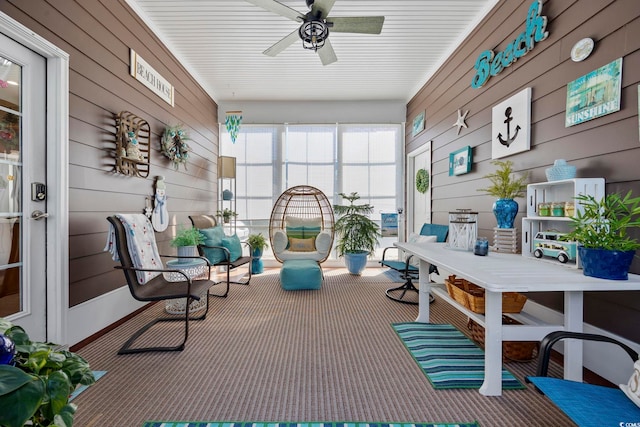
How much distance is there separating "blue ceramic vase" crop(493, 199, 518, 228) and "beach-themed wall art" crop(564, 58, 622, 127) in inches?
23.4

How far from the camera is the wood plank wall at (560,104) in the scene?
1627mm

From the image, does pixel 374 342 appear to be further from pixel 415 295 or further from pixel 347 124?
pixel 347 124

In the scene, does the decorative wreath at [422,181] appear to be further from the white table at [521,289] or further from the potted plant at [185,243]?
the potted plant at [185,243]

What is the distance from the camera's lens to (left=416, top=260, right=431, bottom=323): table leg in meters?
2.63

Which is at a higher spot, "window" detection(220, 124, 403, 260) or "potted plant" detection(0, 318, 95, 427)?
"window" detection(220, 124, 403, 260)

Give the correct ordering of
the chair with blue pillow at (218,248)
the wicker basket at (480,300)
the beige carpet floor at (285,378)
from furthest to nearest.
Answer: the chair with blue pillow at (218,248) → the wicker basket at (480,300) → the beige carpet floor at (285,378)

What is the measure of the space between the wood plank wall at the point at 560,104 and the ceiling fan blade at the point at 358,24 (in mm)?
1136

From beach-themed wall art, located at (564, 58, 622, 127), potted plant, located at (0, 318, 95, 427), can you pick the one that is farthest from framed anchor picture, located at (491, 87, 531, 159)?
potted plant, located at (0, 318, 95, 427)

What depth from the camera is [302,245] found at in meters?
4.64

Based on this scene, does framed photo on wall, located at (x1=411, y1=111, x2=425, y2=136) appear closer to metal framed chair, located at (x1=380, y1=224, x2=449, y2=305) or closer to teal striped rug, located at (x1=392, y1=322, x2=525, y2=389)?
metal framed chair, located at (x1=380, y1=224, x2=449, y2=305)

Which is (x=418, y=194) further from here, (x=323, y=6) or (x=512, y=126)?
(x=323, y=6)

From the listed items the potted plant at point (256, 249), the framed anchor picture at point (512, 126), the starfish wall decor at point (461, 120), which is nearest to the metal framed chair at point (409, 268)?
the framed anchor picture at point (512, 126)

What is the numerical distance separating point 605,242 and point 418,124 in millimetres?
3675

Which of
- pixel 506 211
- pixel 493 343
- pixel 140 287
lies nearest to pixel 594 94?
pixel 506 211
